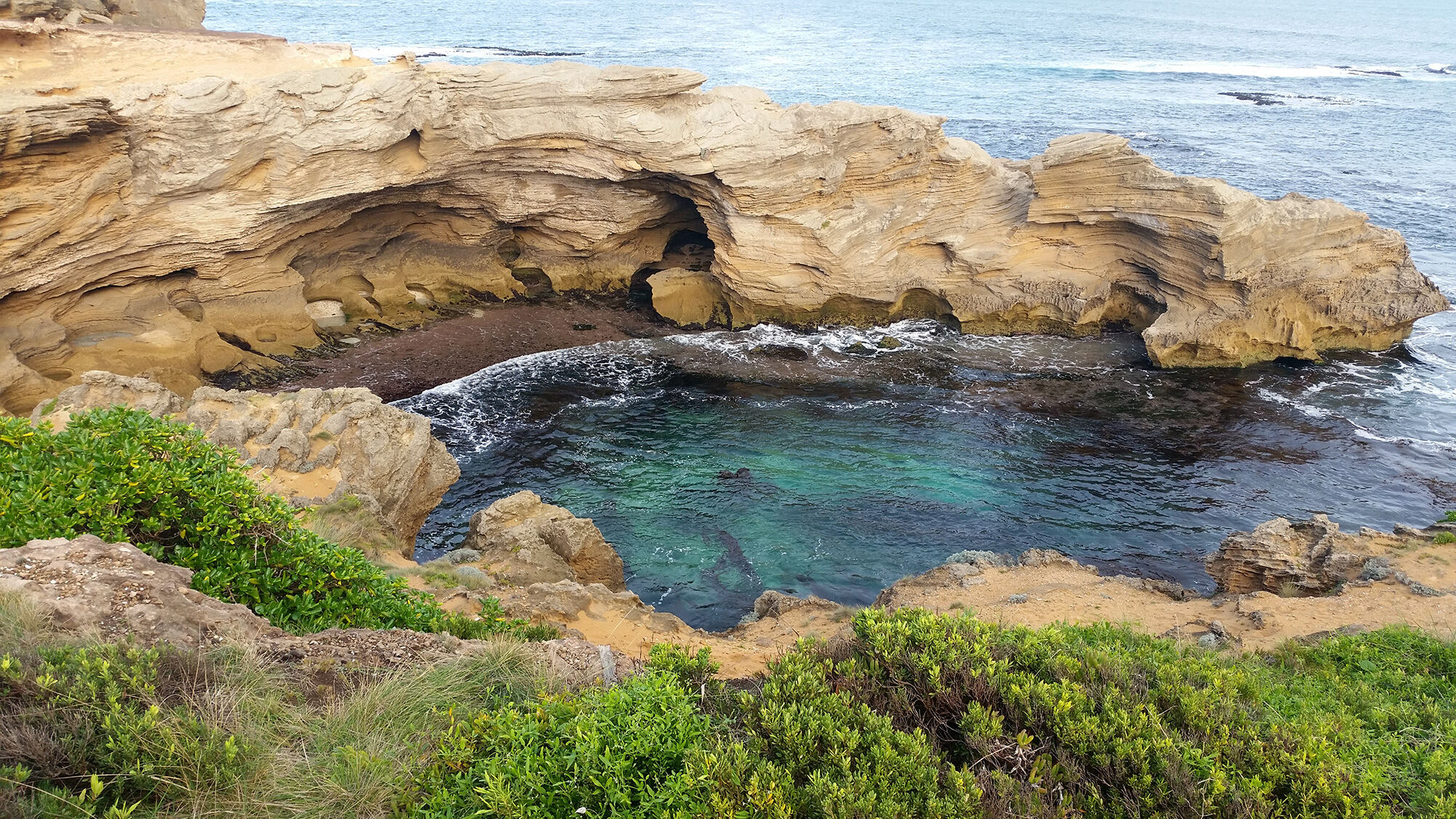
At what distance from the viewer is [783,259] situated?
1096 inches

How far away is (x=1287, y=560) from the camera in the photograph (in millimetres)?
16625

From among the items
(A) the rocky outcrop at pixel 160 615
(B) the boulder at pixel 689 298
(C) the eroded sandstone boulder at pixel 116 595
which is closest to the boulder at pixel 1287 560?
(A) the rocky outcrop at pixel 160 615

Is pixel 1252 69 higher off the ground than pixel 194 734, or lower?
higher

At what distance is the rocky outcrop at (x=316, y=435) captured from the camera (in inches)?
609

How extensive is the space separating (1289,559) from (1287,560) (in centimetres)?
4

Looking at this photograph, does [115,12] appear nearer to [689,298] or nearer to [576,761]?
[689,298]

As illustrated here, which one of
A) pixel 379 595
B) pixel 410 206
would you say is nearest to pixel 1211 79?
pixel 410 206

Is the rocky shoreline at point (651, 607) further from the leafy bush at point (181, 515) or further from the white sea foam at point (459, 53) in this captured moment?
the white sea foam at point (459, 53)

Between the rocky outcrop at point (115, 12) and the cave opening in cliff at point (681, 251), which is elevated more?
the rocky outcrop at point (115, 12)

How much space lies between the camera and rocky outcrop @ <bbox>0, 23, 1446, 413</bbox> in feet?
68.2

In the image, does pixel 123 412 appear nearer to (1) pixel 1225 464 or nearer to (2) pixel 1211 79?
(1) pixel 1225 464

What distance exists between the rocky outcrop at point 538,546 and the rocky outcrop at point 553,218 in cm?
1213

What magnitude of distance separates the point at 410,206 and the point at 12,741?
2547 cm

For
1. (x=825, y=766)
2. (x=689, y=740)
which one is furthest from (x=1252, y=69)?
(x=689, y=740)
